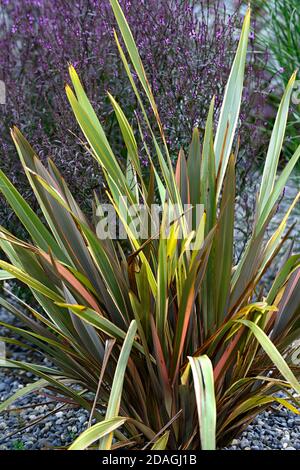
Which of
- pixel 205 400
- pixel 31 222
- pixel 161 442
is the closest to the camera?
pixel 205 400

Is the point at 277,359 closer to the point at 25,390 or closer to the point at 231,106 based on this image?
the point at 25,390

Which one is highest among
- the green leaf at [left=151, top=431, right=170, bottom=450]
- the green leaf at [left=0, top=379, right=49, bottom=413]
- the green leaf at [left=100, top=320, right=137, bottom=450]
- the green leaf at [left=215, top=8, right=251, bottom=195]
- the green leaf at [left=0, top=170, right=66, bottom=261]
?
the green leaf at [left=215, top=8, right=251, bottom=195]

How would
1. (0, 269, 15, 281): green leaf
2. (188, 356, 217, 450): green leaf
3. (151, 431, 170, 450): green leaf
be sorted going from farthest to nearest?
(0, 269, 15, 281): green leaf < (151, 431, 170, 450): green leaf < (188, 356, 217, 450): green leaf

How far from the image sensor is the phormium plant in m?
2.30

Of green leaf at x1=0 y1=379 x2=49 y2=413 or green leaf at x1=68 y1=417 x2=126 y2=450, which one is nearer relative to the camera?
green leaf at x1=68 y1=417 x2=126 y2=450

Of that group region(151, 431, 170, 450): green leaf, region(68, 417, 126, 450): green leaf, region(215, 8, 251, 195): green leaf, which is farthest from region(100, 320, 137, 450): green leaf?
region(215, 8, 251, 195): green leaf

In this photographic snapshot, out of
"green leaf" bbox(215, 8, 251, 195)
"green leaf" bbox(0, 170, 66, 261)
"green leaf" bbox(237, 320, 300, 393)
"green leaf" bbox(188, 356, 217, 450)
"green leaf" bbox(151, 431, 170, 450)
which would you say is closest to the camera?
"green leaf" bbox(188, 356, 217, 450)

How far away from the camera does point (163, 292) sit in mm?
2264

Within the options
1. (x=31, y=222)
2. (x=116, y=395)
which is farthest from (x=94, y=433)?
(x=31, y=222)

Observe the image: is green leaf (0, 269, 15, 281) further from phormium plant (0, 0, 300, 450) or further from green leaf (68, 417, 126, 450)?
green leaf (68, 417, 126, 450)

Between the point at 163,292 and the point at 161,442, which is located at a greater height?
the point at 163,292
